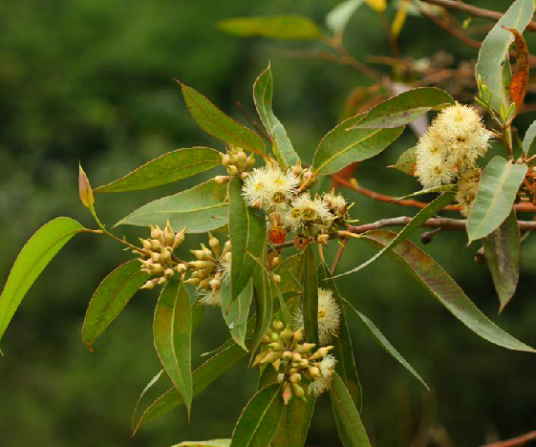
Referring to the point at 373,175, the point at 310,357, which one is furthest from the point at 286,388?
the point at 373,175

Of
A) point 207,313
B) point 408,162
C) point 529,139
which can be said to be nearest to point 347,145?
point 408,162

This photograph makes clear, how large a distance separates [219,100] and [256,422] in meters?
14.2

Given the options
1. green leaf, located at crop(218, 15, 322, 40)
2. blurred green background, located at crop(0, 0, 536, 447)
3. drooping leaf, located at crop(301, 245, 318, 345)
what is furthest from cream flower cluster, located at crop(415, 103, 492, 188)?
blurred green background, located at crop(0, 0, 536, 447)

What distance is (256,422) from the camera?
667mm

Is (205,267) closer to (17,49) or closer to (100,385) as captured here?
(100,385)

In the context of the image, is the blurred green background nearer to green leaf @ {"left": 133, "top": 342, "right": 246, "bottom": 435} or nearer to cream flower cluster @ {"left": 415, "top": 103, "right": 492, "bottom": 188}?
green leaf @ {"left": 133, "top": 342, "right": 246, "bottom": 435}

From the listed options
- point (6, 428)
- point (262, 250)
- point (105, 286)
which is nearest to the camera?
point (262, 250)

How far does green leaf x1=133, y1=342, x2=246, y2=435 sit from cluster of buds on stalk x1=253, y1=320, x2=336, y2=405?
0.08m

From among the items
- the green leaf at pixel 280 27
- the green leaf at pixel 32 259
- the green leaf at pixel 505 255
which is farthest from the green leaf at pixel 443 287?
the green leaf at pixel 280 27

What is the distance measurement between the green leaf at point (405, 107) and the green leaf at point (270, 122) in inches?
3.4

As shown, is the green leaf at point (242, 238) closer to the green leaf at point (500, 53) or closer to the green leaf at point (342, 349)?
the green leaf at point (342, 349)

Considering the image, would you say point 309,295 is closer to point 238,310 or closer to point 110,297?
point 238,310

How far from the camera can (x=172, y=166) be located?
746mm

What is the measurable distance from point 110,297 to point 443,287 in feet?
1.02
